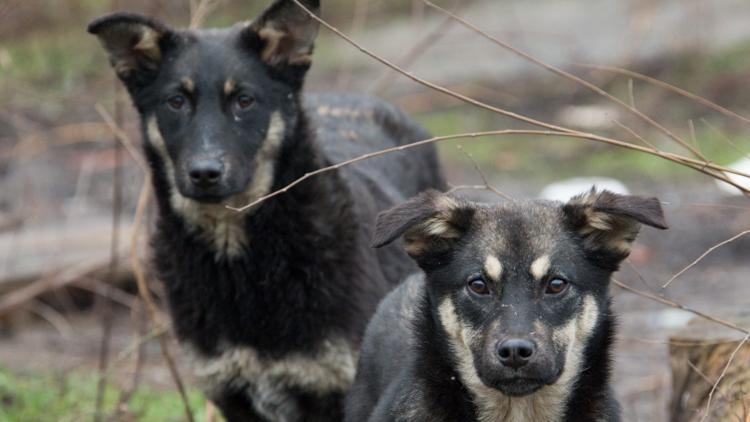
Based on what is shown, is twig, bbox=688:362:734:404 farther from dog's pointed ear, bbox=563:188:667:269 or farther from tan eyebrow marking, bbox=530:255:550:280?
tan eyebrow marking, bbox=530:255:550:280

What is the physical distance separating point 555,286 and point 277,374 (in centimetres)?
203

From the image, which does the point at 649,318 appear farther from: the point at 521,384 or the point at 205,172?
the point at 521,384

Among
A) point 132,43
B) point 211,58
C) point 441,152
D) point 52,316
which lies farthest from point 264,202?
point 441,152

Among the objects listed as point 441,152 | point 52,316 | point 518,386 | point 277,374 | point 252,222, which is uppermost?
point 518,386

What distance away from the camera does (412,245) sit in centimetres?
537

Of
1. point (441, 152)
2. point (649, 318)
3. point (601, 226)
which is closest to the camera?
point (601, 226)

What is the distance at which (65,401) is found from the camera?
8.16 m

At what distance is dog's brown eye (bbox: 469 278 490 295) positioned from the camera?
5113 millimetres

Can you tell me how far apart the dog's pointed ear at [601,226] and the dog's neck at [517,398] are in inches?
11.4

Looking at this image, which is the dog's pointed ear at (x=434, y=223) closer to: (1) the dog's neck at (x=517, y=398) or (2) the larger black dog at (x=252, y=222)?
(1) the dog's neck at (x=517, y=398)

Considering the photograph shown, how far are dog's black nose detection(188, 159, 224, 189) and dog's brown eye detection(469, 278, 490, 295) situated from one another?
1809 mm

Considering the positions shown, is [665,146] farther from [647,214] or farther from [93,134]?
[647,214]

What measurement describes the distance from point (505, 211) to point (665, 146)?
9.00 meters

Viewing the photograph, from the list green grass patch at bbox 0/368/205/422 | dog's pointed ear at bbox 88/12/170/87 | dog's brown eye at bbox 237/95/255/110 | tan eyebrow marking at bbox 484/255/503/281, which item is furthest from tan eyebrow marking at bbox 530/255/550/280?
green grass patch at bbox 0/368/205/422
